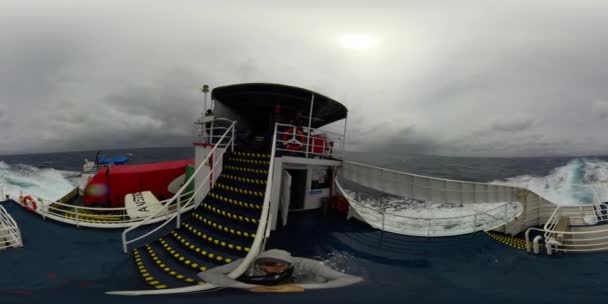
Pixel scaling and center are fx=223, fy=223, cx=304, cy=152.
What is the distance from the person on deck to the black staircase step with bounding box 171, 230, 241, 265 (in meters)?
0.25

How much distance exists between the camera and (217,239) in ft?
15.9

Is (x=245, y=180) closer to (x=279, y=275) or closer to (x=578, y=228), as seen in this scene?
(x=279, y=275)

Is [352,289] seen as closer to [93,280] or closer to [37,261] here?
[93,280]

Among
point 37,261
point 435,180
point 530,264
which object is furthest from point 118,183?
point 530,264

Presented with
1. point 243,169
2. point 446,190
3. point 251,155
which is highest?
point 251,155

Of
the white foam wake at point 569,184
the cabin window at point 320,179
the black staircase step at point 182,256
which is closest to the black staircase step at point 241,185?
the black staircase step at point 182,256

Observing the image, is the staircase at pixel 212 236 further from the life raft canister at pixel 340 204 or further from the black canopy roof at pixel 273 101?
the life raft canister at pixel 340 204

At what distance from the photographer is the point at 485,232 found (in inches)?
299

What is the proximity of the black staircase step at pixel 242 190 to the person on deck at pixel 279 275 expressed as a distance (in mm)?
1662

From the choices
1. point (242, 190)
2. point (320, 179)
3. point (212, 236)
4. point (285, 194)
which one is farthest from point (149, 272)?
point (320, 179)

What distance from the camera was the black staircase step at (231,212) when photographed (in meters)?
5.18

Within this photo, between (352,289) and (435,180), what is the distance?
6.16 m

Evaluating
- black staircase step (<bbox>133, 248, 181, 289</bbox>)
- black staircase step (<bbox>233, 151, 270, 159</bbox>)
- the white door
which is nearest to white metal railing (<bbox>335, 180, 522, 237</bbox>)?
the white door

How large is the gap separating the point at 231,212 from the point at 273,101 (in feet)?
15.9
